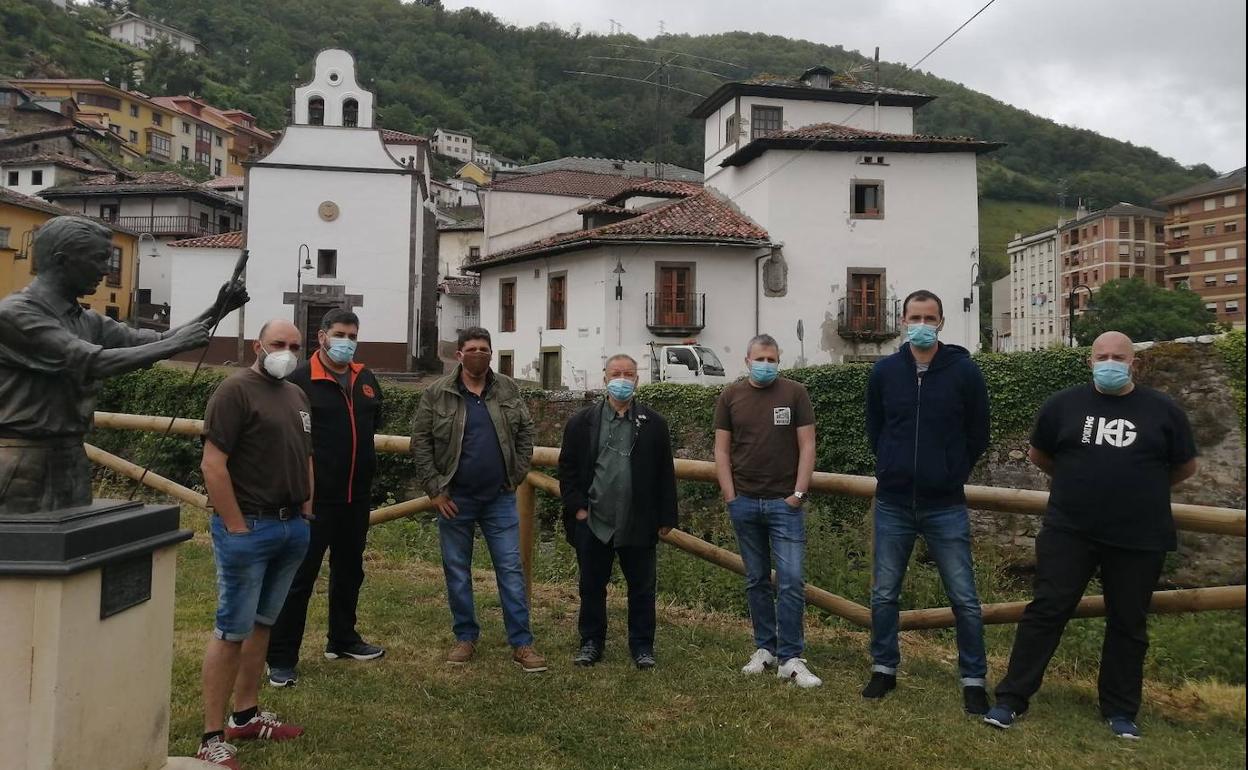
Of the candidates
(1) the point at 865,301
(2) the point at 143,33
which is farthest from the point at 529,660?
(2) the point at 143,33

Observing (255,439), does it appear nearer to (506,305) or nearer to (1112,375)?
(1112,375)

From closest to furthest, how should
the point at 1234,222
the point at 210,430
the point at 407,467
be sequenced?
1. the point at 1234,222
2. the point at 210,430
3. the point at 407,467

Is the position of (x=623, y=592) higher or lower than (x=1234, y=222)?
lower

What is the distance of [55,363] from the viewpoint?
8.68ft

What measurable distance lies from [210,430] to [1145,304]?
3163 centimetres

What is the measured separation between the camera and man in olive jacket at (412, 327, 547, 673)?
4.52 metres

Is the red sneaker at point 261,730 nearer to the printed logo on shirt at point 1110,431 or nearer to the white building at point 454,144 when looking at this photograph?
the printed logo on shirt at point 1110,431

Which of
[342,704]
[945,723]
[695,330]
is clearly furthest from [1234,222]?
[695,330]

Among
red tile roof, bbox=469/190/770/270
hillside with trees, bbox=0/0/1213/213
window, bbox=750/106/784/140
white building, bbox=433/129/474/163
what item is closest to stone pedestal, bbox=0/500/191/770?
red tile roof, bbox=469/190/770/270

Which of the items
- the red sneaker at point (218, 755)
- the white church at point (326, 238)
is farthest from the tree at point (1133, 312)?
the red sneaker at point (218, 755)

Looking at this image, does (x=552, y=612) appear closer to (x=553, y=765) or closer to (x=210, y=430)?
(x=553, y=765)

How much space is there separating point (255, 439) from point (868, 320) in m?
22.5

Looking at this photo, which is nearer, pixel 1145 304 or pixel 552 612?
pixel 552 612

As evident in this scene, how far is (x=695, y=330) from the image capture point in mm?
23438
